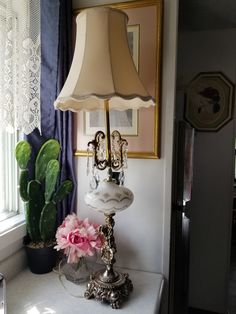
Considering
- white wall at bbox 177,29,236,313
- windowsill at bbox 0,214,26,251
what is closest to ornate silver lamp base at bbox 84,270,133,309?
windowsill at bbox 0,214,26,251

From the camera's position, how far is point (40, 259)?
1198mm

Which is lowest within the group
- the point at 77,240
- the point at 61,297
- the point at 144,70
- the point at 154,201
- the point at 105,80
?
the point at 61,297

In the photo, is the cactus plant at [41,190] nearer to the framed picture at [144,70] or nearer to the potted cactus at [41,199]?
the potted cactus at [41,199]

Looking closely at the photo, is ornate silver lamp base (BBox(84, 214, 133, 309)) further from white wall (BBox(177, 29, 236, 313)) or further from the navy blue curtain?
white wall (BBox(177, 29, 236, 313))

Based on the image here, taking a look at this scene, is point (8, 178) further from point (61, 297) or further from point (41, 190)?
point (61, 297)

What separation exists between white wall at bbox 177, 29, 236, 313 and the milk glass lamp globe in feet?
4.20

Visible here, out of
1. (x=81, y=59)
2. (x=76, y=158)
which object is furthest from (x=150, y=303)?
(x=81, y=59)

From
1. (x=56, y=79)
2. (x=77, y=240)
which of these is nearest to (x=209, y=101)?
(x=56, y=79)

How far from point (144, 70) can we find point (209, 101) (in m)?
1.03

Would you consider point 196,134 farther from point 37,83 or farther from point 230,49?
point 37,83

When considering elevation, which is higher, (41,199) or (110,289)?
(41,199)

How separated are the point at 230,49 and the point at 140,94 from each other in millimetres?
1434

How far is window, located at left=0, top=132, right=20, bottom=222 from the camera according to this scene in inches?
49.3

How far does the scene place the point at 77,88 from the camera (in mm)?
887
